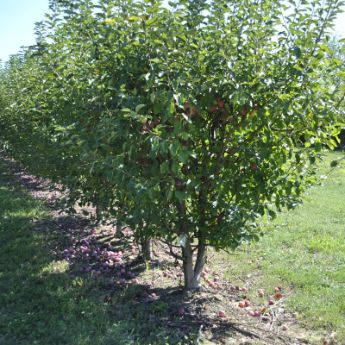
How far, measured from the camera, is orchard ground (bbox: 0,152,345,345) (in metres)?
3.46

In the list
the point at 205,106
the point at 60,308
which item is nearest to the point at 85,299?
the point at 60,308

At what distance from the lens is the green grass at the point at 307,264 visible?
152 inches

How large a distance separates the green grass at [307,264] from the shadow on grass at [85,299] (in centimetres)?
75

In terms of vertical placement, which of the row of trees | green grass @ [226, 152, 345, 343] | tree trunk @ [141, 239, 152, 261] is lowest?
green grass @ [226, 152, 345, 343]

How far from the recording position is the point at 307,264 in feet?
16.6

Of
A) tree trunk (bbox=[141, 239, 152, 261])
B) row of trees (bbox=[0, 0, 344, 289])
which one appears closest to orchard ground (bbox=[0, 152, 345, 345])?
tree trunk (bbox=[141, 239, 152, 261])

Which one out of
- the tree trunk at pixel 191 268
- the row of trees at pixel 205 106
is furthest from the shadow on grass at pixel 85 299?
the row of trees at pixel 205 106

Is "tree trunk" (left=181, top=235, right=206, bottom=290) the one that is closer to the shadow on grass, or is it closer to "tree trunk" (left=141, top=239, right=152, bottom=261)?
the shadow on grass

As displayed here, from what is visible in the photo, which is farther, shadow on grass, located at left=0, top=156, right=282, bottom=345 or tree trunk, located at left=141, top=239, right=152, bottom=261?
tree trunk, located at left=141, top=239, right=152, bottom=261

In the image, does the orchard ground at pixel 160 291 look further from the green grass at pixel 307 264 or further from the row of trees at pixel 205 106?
the row of trees at pixel 205 106

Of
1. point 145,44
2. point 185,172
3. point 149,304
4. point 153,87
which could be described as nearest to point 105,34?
point 145,44

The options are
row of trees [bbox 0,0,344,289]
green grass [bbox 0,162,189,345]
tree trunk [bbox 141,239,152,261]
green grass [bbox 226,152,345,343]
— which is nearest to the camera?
row of trees [bbox 0,0,344,289]

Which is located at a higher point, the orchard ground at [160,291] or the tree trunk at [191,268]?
the tree trunk at [191,268]

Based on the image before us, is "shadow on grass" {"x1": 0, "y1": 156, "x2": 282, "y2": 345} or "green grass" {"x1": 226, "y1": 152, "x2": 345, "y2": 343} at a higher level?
"shadow on grass" {"x1": 0, "y1": 156, "x2": 282, "y2": 345}
